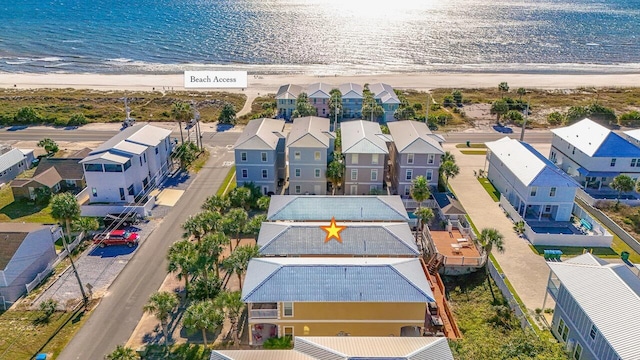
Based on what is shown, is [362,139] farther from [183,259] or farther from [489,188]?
[183,259]

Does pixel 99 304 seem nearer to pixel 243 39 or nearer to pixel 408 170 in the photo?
pixel 408 170

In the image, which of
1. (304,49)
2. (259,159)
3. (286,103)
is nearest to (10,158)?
(259,159)

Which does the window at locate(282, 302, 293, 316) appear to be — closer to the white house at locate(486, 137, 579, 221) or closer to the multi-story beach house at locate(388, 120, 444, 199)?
the multi-story beach house at locate(388, 120, 444, 199)

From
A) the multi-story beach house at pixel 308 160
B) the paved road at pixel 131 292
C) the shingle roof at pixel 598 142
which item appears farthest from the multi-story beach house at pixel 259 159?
the shingle roof at pixel 598 142

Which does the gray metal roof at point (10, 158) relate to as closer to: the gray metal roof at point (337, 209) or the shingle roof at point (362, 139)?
the gray metal roof at point (337, 209)

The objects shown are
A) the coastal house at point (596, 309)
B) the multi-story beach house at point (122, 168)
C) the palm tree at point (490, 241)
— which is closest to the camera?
the coastal house at point (596, 309)

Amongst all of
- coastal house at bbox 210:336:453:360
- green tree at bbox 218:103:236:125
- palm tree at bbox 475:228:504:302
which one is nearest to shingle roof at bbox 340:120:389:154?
palm tree at bbox 475:228:504:302

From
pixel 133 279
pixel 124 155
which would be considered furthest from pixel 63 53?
pixel 133 279
